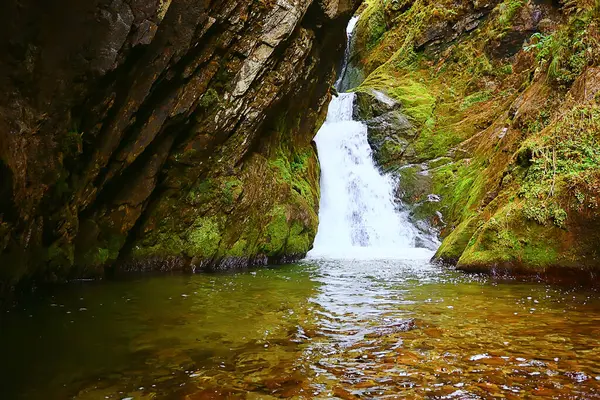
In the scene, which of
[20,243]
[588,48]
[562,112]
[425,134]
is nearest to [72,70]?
[20,243]

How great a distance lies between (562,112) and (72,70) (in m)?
10.4

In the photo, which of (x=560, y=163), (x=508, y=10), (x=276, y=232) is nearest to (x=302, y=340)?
(x=560, y=163)

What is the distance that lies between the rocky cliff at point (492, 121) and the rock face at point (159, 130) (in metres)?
5.61

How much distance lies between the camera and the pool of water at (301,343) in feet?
11.3

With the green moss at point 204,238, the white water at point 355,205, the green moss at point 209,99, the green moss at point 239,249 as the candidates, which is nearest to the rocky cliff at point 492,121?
the white water at point 355,205

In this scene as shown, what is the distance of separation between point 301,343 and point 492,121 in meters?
18.8

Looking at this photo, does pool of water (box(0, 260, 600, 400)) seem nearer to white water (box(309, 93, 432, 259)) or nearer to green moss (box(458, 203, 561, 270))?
green moss (box(458, 203, 561, 270))

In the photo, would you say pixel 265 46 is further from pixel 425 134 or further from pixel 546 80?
pixel 425 134

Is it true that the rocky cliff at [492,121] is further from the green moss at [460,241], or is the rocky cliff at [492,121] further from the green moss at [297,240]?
the green moss at [297,240]

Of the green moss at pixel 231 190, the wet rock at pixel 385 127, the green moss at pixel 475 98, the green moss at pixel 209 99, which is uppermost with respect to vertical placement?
the green moss at pixel 475 98

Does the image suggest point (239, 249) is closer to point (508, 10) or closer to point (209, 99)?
point (209, 99)

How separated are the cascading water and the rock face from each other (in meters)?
2.01

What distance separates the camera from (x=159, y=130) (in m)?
9.63

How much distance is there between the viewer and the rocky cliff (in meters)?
9.12
